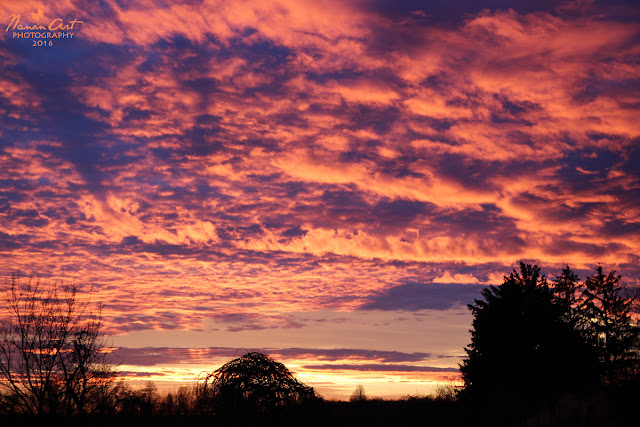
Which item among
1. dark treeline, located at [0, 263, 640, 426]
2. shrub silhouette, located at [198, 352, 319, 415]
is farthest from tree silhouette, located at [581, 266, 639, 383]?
shrub silhouette, located at [198, 352, 319, 415]

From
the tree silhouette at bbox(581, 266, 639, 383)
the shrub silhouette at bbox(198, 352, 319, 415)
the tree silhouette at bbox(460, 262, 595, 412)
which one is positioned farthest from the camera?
the tree silhouette at bbox(581, 266, 639, 383)

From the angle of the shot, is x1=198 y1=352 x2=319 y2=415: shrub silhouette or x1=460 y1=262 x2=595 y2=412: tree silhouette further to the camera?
x1=460 y1=262 x2=595 y2=412: tree silhouette

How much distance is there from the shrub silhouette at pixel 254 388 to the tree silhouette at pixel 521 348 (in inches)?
591

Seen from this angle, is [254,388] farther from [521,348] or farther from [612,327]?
[612,327]

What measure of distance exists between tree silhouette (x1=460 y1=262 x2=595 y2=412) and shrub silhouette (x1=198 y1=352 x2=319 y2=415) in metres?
15.0

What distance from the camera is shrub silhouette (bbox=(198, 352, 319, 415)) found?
2259 centimetres

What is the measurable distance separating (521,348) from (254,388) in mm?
27059

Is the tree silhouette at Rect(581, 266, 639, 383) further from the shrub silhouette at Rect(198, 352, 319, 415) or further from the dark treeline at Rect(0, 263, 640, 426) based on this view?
the shrub silhouette at Rect(198, 352, 319, 415)

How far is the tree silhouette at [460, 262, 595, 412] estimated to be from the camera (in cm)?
3541

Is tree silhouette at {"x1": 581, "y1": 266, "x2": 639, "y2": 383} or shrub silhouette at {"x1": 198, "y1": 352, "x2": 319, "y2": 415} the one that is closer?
shrub silhouette at {"x1": 198, "y1": 352, "x2": 319, "y2": 415}

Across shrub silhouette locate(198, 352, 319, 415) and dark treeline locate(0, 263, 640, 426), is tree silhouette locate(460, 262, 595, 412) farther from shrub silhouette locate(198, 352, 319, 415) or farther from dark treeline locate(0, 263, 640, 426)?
shrub silhouette locate(198, 352, 319, 415)

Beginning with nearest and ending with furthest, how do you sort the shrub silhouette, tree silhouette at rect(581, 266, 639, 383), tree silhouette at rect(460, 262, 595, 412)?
the shrub silhouette < tree silhouette at rect(460, 262, 595, 412) < tree silhouette at rect(581, 266, 639, 383)

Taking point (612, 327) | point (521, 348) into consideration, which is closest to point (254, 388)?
point (521, 348)

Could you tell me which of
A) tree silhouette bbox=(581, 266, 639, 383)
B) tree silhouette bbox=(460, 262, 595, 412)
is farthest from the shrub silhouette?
tree silhouette bbox=(581, 266, 639, 383)
